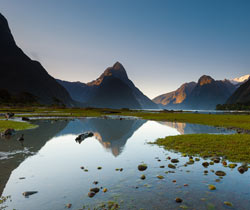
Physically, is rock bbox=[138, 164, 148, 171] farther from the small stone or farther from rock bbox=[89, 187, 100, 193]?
the small stone

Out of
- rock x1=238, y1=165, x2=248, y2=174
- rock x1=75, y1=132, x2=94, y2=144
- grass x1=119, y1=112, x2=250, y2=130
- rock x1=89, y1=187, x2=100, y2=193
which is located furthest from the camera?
grass x1=119, y1=112, x2=250, y2=130

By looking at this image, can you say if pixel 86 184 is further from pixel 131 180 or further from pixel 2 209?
pixel 2 209

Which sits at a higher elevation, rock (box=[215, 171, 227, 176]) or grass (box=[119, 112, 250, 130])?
grass (box=[119, 112, 250, 130])

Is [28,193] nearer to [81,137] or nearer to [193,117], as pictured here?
[81,137]

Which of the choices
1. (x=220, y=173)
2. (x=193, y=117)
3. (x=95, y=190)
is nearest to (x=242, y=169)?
(x=220, y=173)

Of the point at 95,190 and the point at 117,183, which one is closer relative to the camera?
the point at 95,190

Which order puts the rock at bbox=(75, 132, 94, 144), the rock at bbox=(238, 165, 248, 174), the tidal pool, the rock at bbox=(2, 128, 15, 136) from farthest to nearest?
the rock at bbox=(2, 128, 15, 136) < the rock at bbox=(75, 132, 94, 144) < the rock at bbox=(238, 165, 248, 174) < the tidal pool

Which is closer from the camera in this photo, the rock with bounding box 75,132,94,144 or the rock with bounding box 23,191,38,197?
the rock with bounding box 23,191,38,197

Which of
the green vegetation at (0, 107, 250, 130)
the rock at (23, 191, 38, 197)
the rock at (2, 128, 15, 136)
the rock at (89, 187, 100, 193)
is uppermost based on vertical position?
the green vegetation at (0, 107, 250, 130)

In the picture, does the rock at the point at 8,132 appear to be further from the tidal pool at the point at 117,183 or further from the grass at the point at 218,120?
the grass at the point at 218,120

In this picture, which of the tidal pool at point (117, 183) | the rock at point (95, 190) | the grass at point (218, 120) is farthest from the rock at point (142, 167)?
the grass at point (218, 120)

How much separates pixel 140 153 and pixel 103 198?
36.8 ft

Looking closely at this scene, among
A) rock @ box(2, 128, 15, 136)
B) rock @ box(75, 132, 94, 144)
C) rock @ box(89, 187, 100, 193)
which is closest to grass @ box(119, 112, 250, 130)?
rock @ box(75, 132, 94, 144)

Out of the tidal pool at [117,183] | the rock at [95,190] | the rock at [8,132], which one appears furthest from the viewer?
the rock at [8,132]
